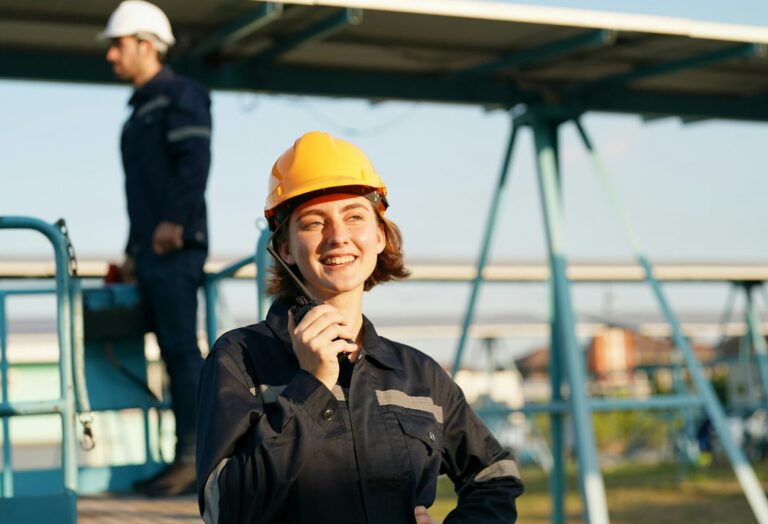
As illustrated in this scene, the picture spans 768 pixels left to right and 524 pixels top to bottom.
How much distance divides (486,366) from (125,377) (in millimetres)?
21091

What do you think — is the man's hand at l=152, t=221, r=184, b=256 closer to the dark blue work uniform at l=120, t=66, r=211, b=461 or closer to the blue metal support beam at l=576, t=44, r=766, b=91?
the dark blue work uniform at l=120, t=66, r=211, b=461

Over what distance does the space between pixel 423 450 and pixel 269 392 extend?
32 centimetres

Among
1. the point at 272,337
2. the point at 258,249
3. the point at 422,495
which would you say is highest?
the point at 258,249

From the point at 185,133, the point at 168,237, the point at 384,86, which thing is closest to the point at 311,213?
the point at 168,237

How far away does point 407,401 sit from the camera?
2516 mm

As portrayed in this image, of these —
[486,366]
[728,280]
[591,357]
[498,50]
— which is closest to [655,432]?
[486,366]

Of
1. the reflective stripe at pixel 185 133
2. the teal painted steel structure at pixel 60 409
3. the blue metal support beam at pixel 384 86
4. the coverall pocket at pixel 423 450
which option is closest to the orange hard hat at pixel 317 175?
the coverall pocket at pixel 423 450

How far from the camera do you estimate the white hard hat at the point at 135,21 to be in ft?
19.2

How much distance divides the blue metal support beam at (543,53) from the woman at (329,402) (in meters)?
5.31

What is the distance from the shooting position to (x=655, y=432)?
113 feet

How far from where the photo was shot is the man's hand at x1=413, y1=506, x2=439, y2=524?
237 centimetres

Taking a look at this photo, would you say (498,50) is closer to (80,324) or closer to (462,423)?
(80,324)

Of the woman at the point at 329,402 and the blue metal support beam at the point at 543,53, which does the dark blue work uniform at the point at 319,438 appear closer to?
the woman at the point at 329,402

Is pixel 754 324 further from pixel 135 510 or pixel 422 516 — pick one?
pixel 422 516
